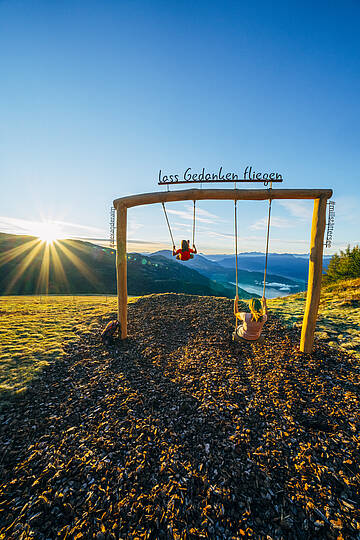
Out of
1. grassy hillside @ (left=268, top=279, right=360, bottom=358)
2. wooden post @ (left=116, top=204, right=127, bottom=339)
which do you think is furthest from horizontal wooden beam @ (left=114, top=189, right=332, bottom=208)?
grassy hillside @ (left=268, top=279, right=360, bottom=358)

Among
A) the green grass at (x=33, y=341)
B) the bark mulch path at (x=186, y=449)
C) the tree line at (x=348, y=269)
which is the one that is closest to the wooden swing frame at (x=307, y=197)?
the bark mulch path at (x=186, y=449)

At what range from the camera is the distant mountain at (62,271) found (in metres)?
59.8

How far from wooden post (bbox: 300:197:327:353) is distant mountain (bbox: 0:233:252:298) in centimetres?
5949

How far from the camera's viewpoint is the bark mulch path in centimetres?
320

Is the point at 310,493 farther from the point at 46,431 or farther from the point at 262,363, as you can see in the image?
the point at 46,431

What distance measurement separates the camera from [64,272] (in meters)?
77.2

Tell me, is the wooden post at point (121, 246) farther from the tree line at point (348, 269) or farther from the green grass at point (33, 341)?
the tree line at point (348, 269)

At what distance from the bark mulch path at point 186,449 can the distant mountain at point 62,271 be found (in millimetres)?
56466

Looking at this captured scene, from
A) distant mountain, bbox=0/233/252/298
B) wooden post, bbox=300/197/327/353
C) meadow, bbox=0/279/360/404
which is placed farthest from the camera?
distant mountain, bbox=0/233/252/298

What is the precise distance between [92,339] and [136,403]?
16.4ft

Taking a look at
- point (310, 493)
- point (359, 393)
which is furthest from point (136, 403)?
point (359, 393)

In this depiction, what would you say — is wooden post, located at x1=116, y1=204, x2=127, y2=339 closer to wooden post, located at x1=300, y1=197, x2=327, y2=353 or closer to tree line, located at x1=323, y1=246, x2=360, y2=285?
wooden post, located at x1=300, y1=197, x2=327, y2=353

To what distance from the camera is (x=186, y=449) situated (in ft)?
14.4

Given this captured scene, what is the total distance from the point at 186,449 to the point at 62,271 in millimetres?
85670
